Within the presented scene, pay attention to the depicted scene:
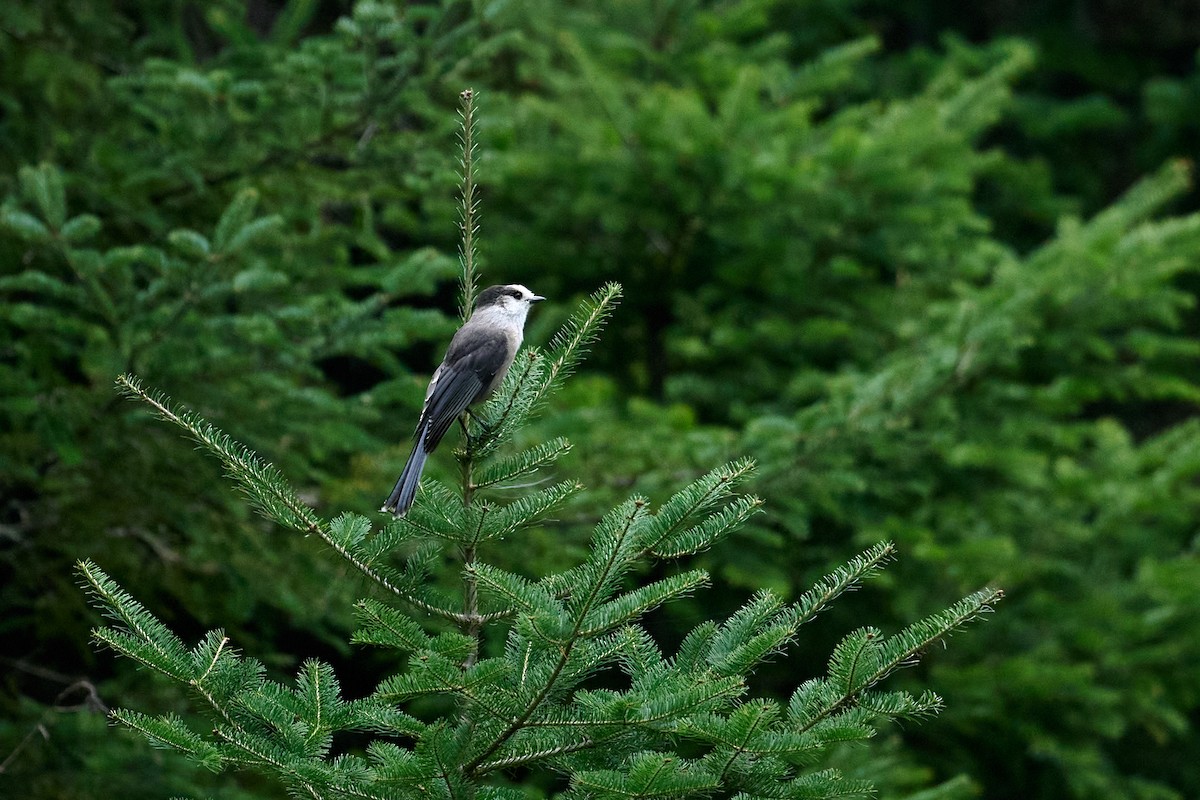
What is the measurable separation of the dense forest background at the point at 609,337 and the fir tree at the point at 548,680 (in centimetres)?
174

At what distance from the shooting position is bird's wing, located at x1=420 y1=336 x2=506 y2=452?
3.55 meters

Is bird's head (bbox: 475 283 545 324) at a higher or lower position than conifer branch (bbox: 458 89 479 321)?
lower

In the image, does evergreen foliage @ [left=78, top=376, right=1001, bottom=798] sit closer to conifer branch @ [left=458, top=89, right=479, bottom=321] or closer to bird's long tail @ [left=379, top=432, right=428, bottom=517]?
bird's long tail @ [left=379, top=432, right=428, bottom=517]

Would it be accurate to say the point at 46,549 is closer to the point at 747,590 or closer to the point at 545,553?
the point at 545,553

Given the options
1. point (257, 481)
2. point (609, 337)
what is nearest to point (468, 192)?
point (257, 481)

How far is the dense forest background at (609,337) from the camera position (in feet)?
16.4

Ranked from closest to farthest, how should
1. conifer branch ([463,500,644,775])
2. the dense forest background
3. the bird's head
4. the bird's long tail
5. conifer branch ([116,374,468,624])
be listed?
1. conifer branch ([463,500,644,775])
2. conifer branch ([116,374,468,624])
3. the bird's long tail
4. the bird's head
5. the dense forest background

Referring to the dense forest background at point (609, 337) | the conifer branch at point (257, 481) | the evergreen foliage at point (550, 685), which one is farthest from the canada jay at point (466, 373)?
the dense forest background at point (609, 337)

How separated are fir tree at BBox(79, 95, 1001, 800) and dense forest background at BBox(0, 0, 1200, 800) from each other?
1744mm

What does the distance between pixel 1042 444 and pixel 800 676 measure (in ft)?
6.77

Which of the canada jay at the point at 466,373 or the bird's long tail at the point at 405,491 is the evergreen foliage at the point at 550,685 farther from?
the canada jay at the point at 466,373

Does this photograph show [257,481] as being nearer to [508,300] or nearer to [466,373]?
[466,373]

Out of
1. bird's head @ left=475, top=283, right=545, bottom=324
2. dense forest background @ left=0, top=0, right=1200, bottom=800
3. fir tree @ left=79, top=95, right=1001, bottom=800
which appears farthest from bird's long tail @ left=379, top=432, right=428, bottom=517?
dense forest background @ left=0, top=0, right=1200, bottom=800

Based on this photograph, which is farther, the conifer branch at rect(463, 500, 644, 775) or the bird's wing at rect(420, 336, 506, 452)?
the bird's wing at rect(420, 336, 506, 452)
